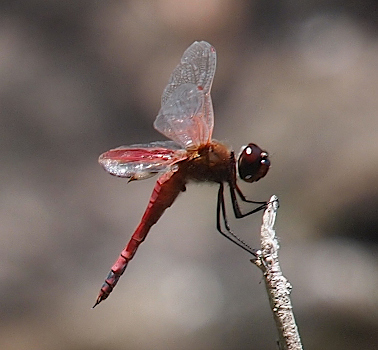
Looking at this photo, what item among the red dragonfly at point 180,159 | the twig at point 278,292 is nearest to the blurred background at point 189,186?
the red dragonfly at point 180,159

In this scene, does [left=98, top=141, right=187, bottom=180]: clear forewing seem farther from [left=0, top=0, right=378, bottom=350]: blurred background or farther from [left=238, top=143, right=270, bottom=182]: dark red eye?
[left=0, top=0, right=378, bottom=350]: blurred background

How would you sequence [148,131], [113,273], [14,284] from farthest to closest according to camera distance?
[148,131], [14,284], [113,273]

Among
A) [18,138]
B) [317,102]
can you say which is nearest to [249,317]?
[317,102]

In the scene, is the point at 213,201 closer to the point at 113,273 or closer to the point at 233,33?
the point at 233,33

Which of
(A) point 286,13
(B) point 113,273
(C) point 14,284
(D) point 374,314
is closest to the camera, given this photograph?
(B) point 113,273

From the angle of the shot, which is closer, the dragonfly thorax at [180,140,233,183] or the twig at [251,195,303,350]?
the twig at [251,195,303,350]

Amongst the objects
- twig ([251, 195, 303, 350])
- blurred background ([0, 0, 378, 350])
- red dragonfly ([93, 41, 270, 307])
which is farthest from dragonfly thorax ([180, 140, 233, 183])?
blurred background ([0, 0, 378, 350])
